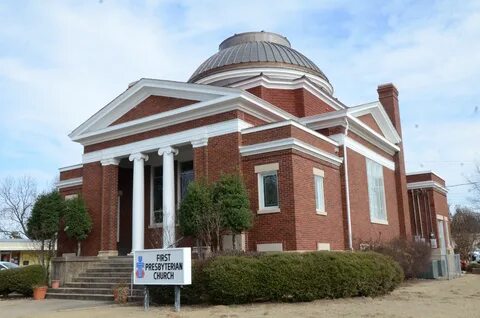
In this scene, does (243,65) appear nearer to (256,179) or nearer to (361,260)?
(256,179)

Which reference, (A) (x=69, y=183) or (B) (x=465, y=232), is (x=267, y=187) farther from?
(B) (x=465, y=232)

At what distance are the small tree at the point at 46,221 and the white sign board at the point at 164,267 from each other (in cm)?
943

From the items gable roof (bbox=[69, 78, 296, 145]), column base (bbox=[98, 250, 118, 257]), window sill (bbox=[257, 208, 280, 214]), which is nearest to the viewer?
window sill (bbox=[257, 208, 280, 214])

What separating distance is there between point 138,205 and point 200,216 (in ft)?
18.4

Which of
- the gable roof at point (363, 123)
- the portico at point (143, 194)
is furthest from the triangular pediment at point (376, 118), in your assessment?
the portico at point (143, 194)

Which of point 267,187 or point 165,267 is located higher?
point 267,187

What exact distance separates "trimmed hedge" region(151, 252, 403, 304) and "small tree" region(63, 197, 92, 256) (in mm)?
9259

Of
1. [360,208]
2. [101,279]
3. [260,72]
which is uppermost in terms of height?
[260,72]

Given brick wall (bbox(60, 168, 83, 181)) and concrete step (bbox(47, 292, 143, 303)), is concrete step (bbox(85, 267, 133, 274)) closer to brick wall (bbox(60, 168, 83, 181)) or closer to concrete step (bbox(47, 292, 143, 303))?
concrete step (bbox(47, 292, 143, 303))

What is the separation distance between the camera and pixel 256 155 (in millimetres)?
18797

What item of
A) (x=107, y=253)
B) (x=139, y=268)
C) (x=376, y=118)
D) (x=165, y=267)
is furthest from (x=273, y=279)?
(x=376, y=118)

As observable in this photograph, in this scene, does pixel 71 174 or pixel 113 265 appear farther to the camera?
pixel 71 174

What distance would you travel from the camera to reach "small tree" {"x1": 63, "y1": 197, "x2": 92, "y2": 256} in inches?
883

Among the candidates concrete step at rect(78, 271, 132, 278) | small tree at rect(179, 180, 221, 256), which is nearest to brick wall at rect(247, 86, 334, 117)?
small tree at rect(179, 180, 221, 256)
